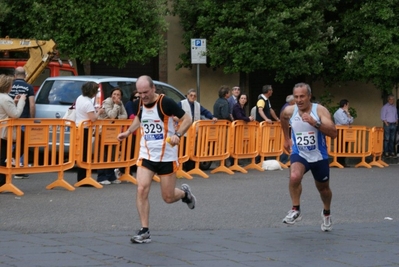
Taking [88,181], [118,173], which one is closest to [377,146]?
[118,173]

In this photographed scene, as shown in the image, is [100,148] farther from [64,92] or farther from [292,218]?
[292,218]

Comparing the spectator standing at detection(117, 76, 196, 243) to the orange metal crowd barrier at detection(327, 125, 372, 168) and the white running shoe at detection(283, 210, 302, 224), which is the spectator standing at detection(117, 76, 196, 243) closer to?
the white running shoe at detection(283, 210, 302, 224)

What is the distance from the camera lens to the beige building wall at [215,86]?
30109mm

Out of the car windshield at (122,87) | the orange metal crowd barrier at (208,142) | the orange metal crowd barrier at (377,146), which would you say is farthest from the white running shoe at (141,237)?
the orange metal crowd barrier at (377,146)

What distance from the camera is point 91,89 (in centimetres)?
1567

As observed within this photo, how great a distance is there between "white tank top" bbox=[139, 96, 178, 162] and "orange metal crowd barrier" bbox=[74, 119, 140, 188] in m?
5.30

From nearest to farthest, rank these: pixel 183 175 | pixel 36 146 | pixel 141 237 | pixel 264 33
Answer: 1. pixel 141 237
2. pixel 36 146
3. pixel 183 175
4. pixel 264 33

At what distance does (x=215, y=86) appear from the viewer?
31141 millimetres

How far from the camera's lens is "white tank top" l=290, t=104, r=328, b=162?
35.2 feet

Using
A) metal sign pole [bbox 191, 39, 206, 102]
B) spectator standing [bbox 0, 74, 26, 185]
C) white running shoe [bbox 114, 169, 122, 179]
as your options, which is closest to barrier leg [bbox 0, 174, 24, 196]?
spectator standing [bbox 0, 74, 26, 185]

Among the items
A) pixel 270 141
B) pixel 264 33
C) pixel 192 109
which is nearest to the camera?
pixel 192 109

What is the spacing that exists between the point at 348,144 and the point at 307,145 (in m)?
13.2

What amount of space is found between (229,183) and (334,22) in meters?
13.2

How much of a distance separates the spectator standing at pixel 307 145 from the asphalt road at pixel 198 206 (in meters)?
0.52
